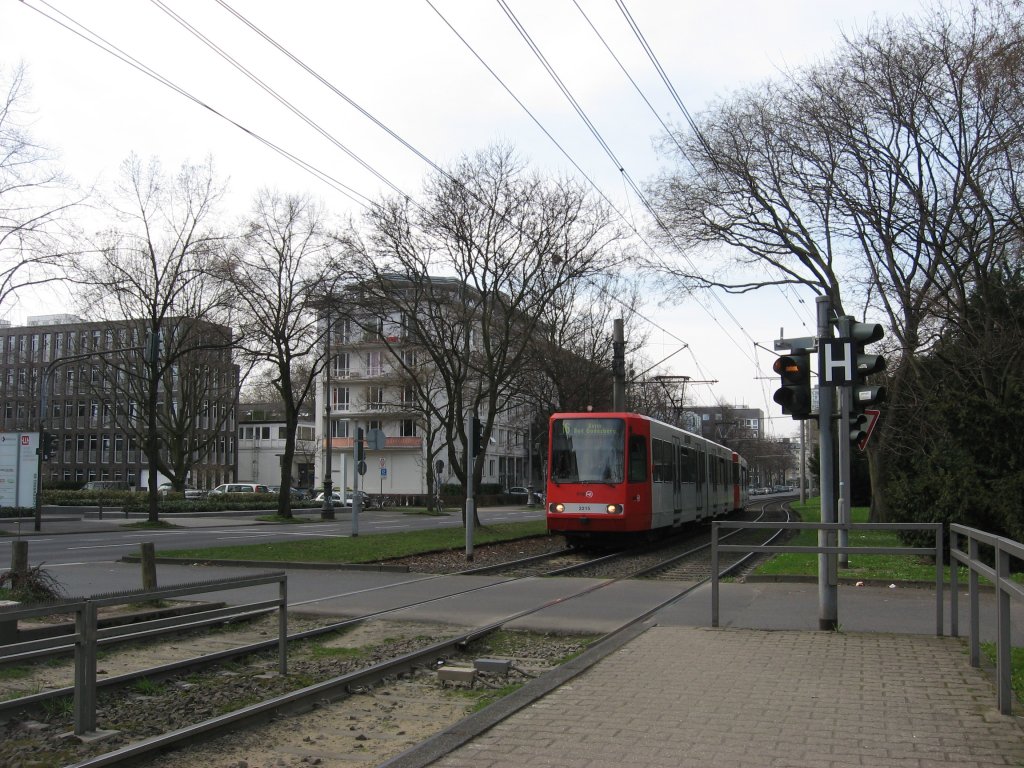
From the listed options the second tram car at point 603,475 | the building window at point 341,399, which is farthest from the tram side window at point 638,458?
the building window at point 341,399

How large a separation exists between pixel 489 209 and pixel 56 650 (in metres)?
21.0

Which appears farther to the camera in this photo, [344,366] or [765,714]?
[344,366]

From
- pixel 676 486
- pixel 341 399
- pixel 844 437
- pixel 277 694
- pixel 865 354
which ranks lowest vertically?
pixel 277 694

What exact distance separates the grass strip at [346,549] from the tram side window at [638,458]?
434 centimetres

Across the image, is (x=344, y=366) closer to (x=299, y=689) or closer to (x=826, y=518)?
(x=826, y=518)

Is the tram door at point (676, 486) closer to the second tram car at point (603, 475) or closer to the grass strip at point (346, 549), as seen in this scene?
the second tram car at point (603, 475)

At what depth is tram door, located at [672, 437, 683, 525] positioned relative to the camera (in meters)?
25.4

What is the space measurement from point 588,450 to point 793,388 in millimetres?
11498

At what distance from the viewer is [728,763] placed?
504cm

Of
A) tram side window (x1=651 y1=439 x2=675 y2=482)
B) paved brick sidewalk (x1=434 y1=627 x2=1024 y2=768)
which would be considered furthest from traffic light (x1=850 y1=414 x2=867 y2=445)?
tram side window (x1=651 y1=439 x2=675 y2=482)

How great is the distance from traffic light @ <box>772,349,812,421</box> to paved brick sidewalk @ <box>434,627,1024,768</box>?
2623 millimetres

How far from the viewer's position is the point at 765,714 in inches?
241

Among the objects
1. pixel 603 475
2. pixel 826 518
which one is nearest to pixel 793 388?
pixel 826 518

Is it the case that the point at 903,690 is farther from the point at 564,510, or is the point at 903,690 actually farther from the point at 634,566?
the point at 564,510
